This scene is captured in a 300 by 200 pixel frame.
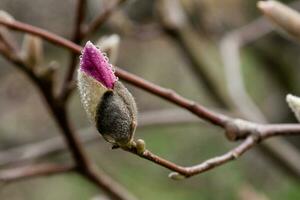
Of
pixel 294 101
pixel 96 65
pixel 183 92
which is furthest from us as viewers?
pixel 183 92

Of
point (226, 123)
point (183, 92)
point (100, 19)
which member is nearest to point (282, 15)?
point (226, 123)

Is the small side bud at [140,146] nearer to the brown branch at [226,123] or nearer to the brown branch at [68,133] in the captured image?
the brown branch at [226,123]

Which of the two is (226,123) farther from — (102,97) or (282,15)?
(102,97)

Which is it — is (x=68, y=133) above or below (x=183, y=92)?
above

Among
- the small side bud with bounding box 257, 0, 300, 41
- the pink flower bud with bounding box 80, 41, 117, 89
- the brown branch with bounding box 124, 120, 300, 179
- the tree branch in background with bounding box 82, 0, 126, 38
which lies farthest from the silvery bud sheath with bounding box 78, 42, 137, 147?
the tree branch in background with bounding box 82, 0, 126, 38

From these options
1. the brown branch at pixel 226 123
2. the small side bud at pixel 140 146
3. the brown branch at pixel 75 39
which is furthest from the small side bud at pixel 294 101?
the brown branch at pixel 75 39

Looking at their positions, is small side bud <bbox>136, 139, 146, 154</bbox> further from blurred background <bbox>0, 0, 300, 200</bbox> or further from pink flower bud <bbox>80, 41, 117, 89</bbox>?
blurred background <bbox>0, 0, 300, 200</bbox>
